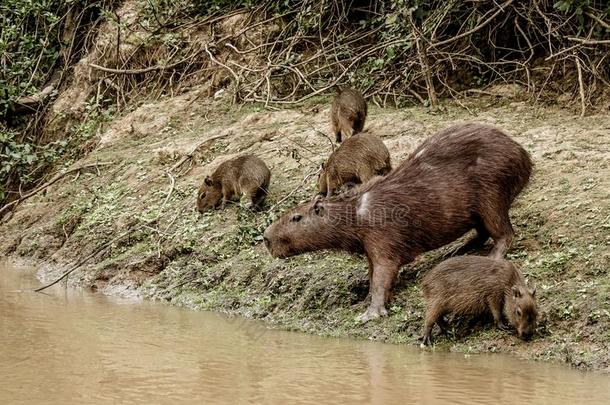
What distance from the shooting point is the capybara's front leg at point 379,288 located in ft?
20.0

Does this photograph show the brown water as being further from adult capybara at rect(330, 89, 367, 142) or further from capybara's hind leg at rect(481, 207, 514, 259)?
adult capybara at rect(330, 89, 367, 142)

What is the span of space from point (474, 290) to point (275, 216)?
2662 mm

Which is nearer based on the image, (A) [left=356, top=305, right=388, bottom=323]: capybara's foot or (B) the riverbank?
(B) the riverbank

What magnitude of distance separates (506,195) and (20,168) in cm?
698

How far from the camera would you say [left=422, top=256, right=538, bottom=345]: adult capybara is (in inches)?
217

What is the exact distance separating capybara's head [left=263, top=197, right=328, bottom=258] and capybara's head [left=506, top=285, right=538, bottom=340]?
1.53 m

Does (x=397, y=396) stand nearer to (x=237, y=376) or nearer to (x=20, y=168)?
(x=237, y=376)

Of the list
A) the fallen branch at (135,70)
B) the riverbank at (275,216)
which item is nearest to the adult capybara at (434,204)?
the riverbank at (275,216)

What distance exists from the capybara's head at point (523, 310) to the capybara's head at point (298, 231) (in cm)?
153

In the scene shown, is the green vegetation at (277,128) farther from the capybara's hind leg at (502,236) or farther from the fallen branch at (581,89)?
the capybara's hind leg at (502,236)

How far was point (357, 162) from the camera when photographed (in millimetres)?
7699

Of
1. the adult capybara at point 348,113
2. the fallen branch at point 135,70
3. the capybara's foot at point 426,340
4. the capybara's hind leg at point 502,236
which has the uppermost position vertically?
the fallen branch at point 135,70

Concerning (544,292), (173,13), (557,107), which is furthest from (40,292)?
(173,13)

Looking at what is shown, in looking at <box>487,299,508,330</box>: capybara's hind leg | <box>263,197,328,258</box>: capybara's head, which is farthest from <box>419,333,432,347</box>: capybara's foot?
<box>263,197,328,258</box>: capybara's head
